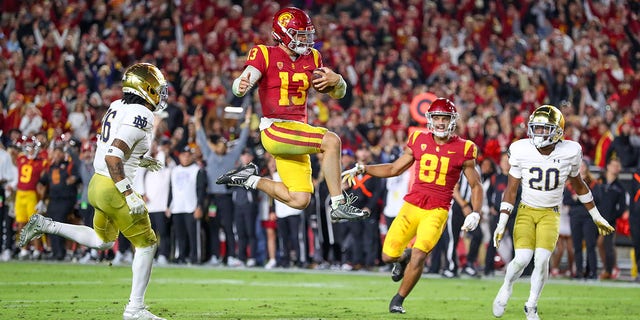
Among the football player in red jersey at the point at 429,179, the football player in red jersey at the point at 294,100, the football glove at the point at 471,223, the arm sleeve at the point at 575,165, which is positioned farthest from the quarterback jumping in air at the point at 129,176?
the arm sleeve at the point at 575,165

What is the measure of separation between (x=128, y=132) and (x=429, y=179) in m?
3.59

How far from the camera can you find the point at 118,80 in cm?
2228

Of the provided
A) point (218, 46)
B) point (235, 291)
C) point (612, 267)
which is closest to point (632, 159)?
point (612, 267)

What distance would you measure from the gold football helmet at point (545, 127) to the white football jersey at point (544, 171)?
12cm

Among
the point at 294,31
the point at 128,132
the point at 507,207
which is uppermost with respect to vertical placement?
the point at 294,31

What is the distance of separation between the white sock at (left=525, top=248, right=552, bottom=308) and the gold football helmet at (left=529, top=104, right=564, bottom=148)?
3.50 feet

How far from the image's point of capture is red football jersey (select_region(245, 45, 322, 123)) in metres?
10.2

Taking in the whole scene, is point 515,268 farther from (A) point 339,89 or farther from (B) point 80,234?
(B) point 80,234

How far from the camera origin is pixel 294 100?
10.4m

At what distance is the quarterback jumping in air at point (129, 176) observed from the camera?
30.8ft

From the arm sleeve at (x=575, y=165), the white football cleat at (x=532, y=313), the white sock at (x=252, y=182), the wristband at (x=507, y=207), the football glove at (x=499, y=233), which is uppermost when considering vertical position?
the arm sleeve at (x=575, y=165)

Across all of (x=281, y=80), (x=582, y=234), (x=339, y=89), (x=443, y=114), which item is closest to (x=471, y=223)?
(x=443, y=114)

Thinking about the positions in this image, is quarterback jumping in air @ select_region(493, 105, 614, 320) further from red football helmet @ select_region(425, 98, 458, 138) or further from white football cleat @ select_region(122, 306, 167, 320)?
white football cleat @ select_region(122, 306, 167, 320)

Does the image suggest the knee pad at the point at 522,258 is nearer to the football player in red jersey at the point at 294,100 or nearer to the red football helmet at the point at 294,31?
the football player in red jersey at the point at 294,100
